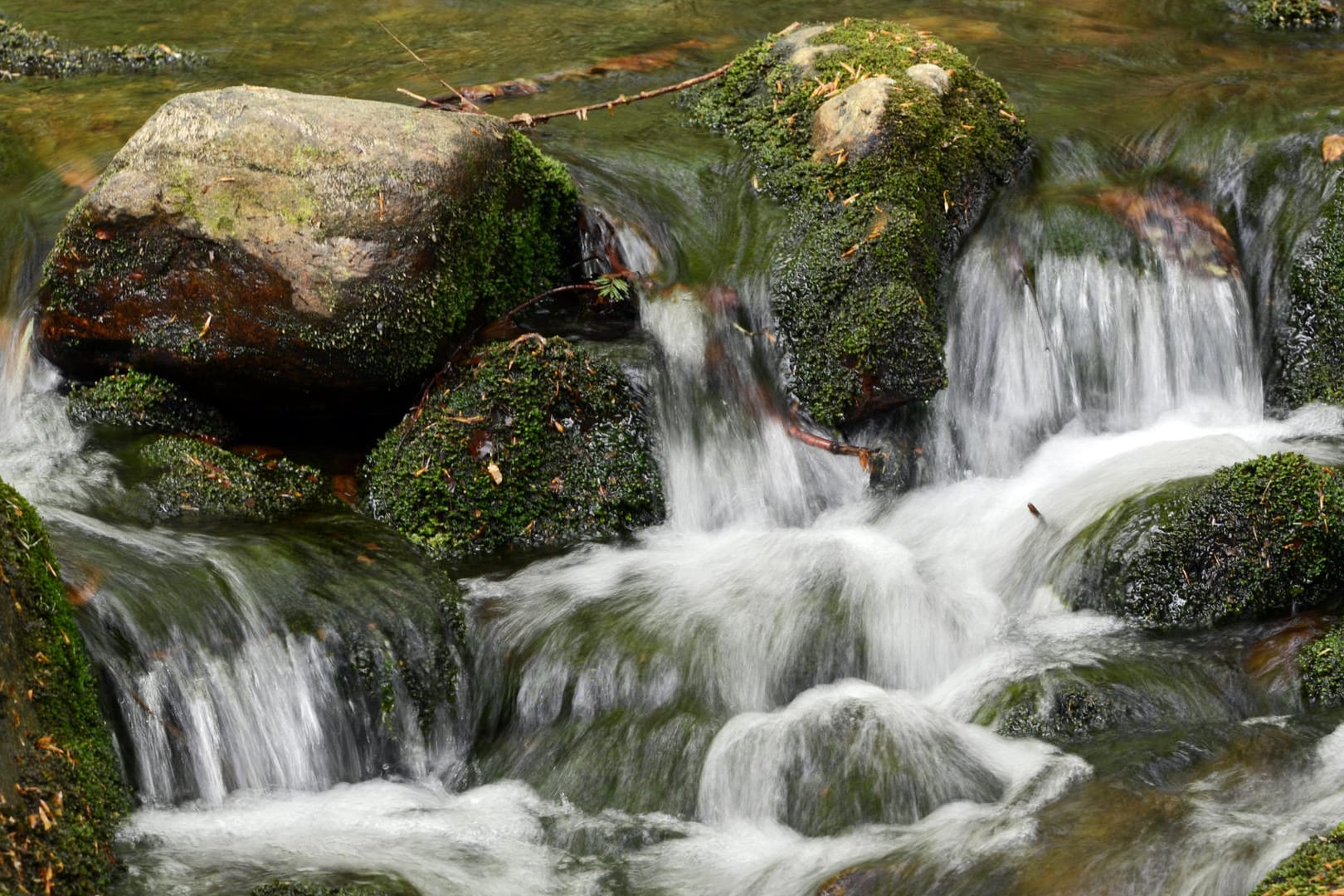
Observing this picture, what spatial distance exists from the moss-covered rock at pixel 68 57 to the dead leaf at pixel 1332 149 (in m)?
7.18

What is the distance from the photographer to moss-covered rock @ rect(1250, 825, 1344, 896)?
3451 mm

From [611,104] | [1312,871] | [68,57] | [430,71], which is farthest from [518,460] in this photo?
[68,57]

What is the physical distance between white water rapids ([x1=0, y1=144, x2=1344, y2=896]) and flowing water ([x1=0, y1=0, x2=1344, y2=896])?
2 centimetres

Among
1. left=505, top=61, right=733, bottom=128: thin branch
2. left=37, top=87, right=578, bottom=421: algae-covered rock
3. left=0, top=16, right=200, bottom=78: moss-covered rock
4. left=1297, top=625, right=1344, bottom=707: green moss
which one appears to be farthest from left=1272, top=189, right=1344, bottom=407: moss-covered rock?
left=0, top=16, right=200, bottom=78: moss-covered rock

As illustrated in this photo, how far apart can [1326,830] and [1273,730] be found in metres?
0.77

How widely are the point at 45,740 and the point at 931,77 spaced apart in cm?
534

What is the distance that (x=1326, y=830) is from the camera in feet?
13.1

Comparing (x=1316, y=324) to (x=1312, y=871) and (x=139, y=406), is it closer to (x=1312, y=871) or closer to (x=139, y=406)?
(x=1312, y=871)

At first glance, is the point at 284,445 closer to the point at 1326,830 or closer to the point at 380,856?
the point at 380,856

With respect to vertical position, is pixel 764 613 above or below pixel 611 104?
below

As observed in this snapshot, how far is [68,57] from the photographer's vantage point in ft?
29.2

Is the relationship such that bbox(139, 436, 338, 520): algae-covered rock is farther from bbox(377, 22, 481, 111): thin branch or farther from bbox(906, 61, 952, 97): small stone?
bbox(906, 61, 952, 97): small stone

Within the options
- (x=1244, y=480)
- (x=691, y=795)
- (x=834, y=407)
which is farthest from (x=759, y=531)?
(x=1244, y=480)

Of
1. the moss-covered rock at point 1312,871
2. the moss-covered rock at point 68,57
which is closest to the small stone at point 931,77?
the moss-covered rock at point 1312,871
